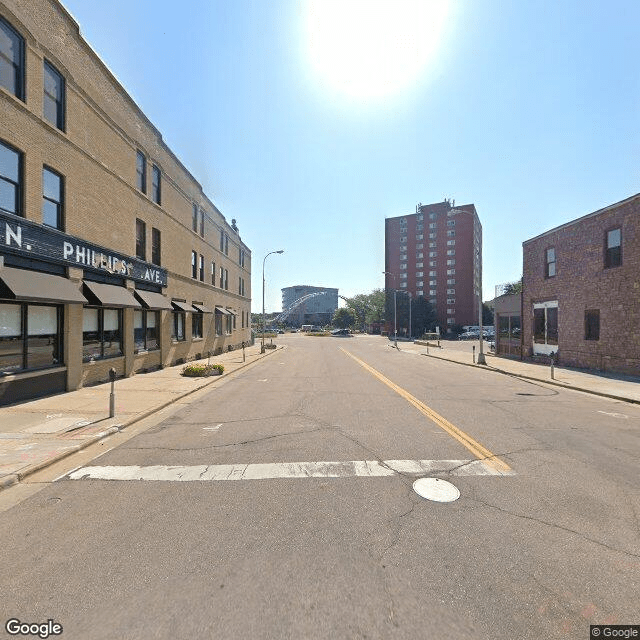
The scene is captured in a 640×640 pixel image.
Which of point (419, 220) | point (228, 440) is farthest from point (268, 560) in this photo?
point (419, 220)

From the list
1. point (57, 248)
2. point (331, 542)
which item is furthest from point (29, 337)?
point (331, 542)

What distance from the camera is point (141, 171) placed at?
17422 mm

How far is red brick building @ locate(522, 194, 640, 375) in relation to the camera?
1647 cm

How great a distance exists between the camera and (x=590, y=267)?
1880 centimetres

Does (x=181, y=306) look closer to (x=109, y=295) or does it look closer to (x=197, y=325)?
(x=197, y=325)

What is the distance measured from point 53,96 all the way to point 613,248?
25008 millimetres

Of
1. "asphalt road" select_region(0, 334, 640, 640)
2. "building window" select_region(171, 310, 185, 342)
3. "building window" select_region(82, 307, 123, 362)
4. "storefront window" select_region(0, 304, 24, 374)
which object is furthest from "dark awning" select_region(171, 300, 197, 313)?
"asphalt road" select_region(0, 334, 640, 640)

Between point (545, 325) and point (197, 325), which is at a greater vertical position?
point (545, 325)

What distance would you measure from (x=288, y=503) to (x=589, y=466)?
193 inches

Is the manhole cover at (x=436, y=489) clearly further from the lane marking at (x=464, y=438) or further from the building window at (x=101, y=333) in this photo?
the building window at (x=101, y=333)

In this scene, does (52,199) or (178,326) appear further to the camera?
(178,326)

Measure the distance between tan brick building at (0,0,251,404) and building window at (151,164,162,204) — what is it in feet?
0.31

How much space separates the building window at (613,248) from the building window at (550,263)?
3864 mm

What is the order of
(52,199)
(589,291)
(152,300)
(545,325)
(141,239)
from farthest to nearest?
(545,325) < (589,291) < (141,239) < (152,300) < (52,199)
